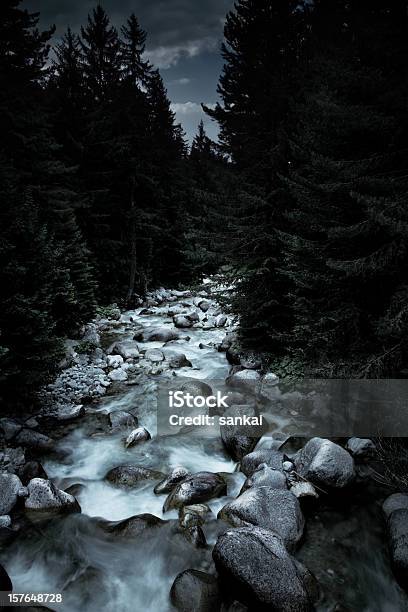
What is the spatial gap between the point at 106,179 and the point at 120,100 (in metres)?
3.99

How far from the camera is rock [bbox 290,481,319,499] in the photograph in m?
5.59

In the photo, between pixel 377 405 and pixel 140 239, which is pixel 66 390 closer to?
pixel 377 405

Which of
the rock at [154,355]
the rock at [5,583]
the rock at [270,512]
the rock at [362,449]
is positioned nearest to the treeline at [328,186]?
the rock at [362,449]

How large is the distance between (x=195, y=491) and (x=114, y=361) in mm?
6837

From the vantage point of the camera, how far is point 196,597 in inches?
163

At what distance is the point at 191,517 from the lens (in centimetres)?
538

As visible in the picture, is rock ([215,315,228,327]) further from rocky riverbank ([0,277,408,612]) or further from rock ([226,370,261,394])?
rocky riverbank ([0,277,408,612])

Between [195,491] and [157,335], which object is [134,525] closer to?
[195,491]

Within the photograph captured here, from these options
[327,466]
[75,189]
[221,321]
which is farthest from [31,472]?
[75,189]

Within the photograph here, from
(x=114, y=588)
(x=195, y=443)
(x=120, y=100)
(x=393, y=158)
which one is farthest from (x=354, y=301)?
(x=120, y=100)

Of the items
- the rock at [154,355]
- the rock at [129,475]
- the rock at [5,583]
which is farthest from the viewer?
the rock at [154,355]

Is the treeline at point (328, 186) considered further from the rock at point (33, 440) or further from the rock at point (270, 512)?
the rock at point (33, 440)

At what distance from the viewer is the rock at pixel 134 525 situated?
5.32 meters

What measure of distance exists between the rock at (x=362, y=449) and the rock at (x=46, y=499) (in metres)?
5.11
